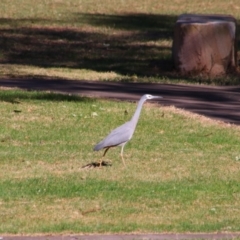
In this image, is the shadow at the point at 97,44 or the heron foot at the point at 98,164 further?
the shadow at the point at 97,44

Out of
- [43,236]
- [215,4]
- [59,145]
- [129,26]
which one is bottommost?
[43,236]

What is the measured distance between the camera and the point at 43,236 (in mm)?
7805

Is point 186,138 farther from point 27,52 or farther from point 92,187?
point 27,52

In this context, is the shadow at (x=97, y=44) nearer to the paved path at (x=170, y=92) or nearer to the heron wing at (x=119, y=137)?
the paved path at (x=170, y=92)

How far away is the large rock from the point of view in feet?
64.6

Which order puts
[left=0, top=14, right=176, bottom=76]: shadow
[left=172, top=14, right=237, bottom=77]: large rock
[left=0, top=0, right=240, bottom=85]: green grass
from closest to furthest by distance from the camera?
[left=172, top=14, right=237, bottom=77]: large rock < [left=0, top=0, right=240, bottom=85]: green grass < [left=0, top=14, right=176, bottom=76]: shadow

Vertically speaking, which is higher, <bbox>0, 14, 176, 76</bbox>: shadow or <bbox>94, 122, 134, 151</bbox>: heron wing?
<bbox>0, 14, 176, 76</bbox>: shadow

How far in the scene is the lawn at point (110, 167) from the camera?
851cm

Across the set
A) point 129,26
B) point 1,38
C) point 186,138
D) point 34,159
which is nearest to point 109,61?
point 1,38

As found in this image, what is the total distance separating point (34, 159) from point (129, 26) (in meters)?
19.2

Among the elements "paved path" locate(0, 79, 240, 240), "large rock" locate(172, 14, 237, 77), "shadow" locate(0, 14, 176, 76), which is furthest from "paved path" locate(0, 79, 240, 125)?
"shadow" locate(0, 14, 176, 76)

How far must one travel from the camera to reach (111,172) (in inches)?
410

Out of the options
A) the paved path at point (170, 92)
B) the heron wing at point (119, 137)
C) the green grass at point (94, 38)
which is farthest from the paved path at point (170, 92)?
the heron wing at point (119, 137)

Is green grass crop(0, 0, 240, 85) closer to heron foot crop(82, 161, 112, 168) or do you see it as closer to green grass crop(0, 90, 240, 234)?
green grass crop(0, 90, 240, 234)
